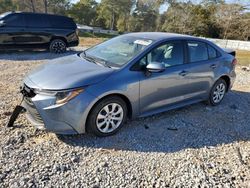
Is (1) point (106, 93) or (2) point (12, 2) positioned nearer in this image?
(1) point (106, 93)

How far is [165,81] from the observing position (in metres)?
4.47

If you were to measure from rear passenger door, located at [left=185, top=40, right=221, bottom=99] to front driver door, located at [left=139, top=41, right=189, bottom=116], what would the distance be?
6.6 inches

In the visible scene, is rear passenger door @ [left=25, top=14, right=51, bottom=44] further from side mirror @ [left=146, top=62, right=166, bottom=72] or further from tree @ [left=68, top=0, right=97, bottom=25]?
tree @ [left=68, top=0, right=97, bottom=25]

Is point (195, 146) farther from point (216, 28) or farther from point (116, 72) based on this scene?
point (216, 28)

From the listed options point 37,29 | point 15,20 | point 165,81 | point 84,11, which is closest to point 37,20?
point 37,29

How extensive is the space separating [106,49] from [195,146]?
2.25 m

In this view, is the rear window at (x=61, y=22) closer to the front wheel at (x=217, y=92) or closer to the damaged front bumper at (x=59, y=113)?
the front wheel at (x=217, y=92)

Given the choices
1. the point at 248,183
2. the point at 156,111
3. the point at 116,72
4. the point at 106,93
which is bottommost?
the point at 248,183

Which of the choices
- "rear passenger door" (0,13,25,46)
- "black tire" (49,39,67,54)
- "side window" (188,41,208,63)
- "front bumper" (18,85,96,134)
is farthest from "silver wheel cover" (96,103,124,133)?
"black tire" (49,39,67,54)

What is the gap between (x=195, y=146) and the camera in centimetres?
404

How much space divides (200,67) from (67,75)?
264 centimetres

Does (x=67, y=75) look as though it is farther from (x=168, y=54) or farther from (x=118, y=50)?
(x=168, y=54)

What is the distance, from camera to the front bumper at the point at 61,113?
351 cm

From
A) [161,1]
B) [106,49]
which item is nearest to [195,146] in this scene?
[106,49]
